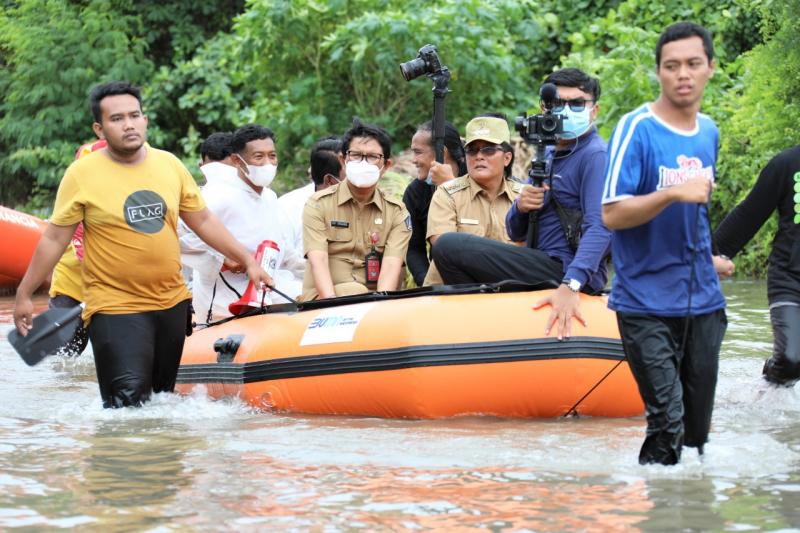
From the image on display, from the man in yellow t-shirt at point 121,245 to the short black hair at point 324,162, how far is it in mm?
2720

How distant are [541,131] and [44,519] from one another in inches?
111

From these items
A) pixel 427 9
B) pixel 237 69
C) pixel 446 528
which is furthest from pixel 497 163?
pixel 237 69

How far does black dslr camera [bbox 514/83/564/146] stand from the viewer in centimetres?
604

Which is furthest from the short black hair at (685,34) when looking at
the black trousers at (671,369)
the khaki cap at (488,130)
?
the khaki cap at (488,130)

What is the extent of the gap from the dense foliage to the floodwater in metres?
6.30

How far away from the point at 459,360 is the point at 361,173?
64.4 inches

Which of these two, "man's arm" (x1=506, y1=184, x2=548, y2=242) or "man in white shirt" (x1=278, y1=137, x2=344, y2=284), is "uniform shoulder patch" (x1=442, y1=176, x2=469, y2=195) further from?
"man in white shirt" (x1=278, y1=137, x2=344, y2=284)

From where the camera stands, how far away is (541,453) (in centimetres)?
541

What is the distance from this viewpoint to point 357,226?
294 inches

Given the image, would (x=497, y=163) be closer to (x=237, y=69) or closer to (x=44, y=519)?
(x=44, y=519)

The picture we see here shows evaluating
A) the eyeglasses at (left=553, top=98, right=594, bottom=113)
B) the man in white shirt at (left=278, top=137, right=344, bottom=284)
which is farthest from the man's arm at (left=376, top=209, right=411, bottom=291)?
the eyeglasses at (left=553, top=98, right=594, bottom=113)

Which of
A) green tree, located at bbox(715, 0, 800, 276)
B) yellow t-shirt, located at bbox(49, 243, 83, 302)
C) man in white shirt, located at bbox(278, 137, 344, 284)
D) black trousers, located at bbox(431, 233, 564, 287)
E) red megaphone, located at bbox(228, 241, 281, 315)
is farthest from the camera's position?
green tree, located at bbox(715, 0, 800, 276)

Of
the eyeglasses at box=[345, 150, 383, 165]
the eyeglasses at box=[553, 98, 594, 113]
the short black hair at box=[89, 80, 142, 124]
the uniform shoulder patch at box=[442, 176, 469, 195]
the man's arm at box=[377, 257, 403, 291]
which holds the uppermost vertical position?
the short black hair at box=[89, 80, 142, 124]

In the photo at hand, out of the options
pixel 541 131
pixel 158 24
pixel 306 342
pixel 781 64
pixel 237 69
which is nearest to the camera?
pixel 541 131
